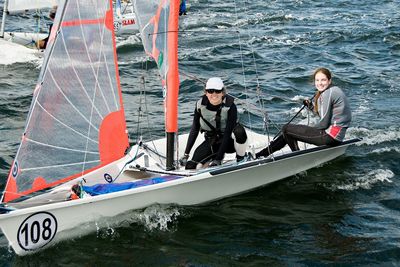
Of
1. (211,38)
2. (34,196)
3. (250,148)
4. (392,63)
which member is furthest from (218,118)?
(211,38)

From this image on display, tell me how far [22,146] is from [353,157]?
4757 mm

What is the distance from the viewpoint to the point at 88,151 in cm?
656

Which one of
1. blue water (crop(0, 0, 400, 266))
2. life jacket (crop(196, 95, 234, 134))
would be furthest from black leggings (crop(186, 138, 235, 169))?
blue water (crop(0, 0, 400, 266))

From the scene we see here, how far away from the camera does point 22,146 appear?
5918mm

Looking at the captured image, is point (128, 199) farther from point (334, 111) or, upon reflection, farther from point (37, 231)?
point (334, 111)

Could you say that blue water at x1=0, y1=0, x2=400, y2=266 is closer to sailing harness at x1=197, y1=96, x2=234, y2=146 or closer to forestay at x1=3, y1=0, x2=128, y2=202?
sailing harness at x1=197, y1=96, x2=234, y2=146

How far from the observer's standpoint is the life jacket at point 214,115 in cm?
708

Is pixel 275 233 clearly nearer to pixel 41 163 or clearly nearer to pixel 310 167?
pixel 310 167

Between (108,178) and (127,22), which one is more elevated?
(127,22)

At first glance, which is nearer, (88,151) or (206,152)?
(88,151)

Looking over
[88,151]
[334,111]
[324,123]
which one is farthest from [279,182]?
[88,151]

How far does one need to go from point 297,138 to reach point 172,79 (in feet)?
6.54

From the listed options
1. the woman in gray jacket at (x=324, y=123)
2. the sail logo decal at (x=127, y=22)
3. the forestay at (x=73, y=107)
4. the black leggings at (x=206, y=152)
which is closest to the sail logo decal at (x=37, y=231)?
the forestay at (x=73, y=107)

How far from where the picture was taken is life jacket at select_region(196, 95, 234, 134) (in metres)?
7.08
